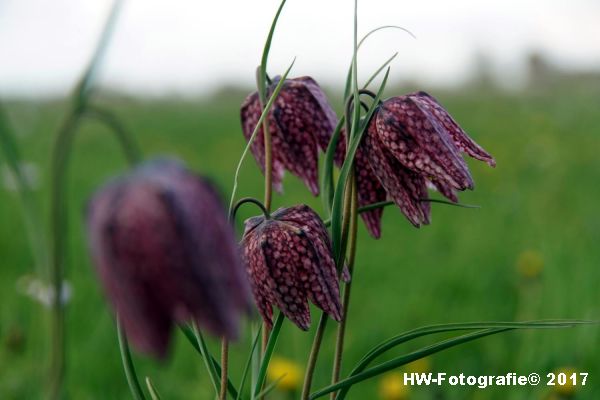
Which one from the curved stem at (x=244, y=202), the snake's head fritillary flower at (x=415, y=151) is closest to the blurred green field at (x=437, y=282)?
the curved stem at (x=244, y=202)

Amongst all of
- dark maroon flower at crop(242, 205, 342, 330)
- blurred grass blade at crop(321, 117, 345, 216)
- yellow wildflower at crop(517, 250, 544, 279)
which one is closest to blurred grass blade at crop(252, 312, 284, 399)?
dark maroon flower at crop(242, 205, 342, 330)

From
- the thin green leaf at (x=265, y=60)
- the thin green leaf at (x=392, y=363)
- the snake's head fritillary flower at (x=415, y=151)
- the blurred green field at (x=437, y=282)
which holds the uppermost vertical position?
the thin green leaf at (x=265, y=60)

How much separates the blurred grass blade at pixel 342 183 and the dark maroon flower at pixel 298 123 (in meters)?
0.10

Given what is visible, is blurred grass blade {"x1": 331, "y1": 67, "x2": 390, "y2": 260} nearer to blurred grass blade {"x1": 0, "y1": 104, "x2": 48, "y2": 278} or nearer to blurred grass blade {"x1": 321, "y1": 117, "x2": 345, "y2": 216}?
blurred grass blade {"x1": 321, "y1": 117, "x2": 345, "y2": 216}

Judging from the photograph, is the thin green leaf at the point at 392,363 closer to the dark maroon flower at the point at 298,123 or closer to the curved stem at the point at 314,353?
the curved stem at the point at 314,353

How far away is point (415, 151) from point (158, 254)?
361 millimetres

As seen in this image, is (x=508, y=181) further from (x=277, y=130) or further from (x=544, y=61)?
(x=544, y=61)

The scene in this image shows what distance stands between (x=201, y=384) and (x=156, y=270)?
48.9 inches

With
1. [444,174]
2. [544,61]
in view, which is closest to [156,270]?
[444,174]

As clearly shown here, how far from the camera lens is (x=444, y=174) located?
898 mm

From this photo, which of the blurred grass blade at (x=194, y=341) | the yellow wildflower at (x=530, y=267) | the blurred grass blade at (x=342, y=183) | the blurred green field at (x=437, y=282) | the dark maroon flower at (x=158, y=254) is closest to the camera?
the dark maroon flower at (x=158, y=254)

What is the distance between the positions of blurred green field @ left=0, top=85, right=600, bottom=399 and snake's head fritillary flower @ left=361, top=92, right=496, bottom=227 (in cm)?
27

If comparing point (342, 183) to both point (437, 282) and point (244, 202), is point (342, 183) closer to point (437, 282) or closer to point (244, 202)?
point (244, 202)

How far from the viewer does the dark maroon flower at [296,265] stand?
34.3 inches
